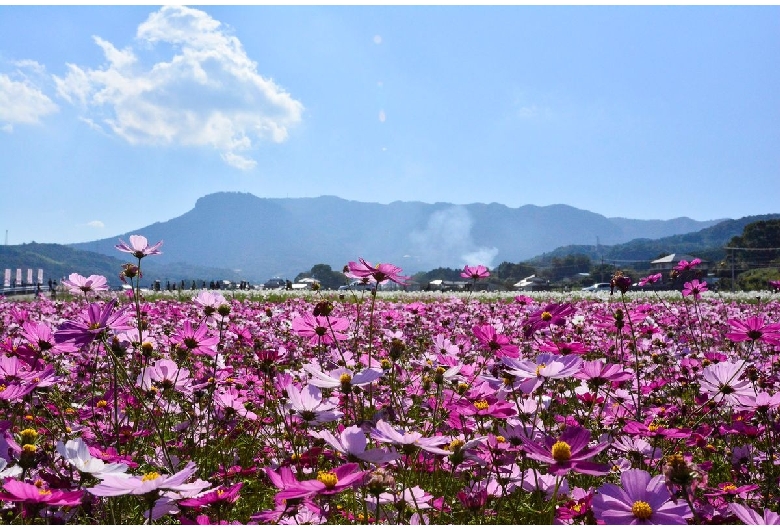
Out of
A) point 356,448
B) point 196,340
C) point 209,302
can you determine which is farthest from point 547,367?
point 209,302

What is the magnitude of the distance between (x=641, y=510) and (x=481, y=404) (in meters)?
0.67

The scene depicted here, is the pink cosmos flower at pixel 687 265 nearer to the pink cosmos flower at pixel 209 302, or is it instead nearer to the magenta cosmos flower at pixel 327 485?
the pink cosmos flower at pixel 209 302

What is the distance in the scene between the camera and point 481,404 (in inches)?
64.1

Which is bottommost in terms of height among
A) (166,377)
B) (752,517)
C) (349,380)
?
(752,517)

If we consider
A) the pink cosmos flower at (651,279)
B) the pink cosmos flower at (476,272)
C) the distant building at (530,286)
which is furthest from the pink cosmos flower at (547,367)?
the distant building at (530,286)

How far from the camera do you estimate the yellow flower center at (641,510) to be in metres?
0.98

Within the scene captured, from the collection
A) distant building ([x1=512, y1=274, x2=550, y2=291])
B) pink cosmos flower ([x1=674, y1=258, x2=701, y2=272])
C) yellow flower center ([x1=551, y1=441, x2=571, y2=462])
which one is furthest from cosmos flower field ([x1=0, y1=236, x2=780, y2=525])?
distant building ([x1=512, y1=274, x2=550, y2=291])

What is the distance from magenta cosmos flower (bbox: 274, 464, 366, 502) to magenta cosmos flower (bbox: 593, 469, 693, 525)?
446mm

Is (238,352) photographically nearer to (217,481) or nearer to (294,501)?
(217,481)

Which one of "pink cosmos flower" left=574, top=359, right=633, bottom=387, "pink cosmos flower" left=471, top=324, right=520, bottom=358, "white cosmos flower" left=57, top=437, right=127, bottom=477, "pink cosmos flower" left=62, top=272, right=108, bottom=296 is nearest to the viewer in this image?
"white cosmos flower" left=57, top=437, right=127, bottom=477

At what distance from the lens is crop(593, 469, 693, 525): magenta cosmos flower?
98cm

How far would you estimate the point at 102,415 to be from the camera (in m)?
2.36

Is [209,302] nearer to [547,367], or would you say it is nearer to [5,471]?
[5,471]

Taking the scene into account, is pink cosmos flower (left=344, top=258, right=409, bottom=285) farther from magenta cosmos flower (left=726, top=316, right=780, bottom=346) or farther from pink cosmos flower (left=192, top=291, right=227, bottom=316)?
magenta cosmos flower (left=726, top=316, right=780, bottom=346)
